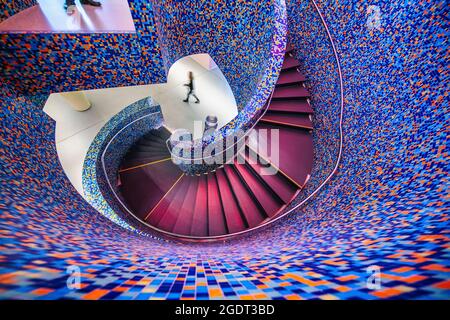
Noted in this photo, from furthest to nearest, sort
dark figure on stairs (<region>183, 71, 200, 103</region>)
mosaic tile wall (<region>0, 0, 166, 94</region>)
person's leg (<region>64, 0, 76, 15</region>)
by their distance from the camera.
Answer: dark figure on stairs (<region>183, 71, 200, 103</region>) < person's leg (<region>64, 0, 76, 15</region>) < mosaic tile wall (<region>0, 0, 166, 94</region>)

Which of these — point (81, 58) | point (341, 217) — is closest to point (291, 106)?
point (341, 217)

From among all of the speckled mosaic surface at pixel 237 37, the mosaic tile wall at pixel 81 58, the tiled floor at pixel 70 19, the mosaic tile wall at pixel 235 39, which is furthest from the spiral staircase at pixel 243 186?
the tiled floor at pixel 70 19

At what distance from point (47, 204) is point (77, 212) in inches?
10.9

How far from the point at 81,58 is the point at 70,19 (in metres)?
0.60

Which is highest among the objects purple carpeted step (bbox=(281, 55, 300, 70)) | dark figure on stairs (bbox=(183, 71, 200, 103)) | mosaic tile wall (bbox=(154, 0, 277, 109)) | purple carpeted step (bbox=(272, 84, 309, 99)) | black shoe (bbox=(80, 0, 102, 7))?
dark figure on stairs (bbox=(183, 71, 200, 103))

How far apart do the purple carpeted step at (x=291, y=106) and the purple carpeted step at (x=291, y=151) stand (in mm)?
375

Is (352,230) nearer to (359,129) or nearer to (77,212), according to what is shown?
(359,129)

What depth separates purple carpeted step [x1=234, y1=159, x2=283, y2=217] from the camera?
3277mm

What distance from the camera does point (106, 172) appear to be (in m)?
4.59

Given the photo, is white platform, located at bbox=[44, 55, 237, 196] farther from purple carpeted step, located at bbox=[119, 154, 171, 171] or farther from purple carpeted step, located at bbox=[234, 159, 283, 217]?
purple carpeted step, located at bbox=[234, 159, 283, 217]

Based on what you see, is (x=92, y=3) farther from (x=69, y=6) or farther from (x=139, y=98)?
(x=139, y=98)

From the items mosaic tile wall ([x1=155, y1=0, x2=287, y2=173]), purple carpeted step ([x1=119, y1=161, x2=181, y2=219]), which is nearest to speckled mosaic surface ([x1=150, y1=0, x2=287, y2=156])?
mosaic tile wall ([x1=155, y1=0, x2=287, y2=173])

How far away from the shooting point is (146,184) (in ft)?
15.8
